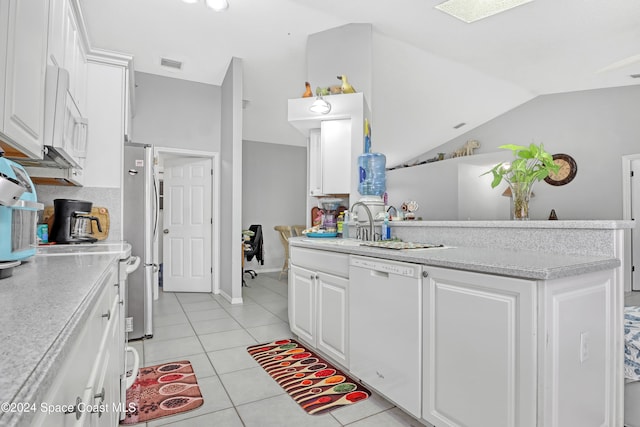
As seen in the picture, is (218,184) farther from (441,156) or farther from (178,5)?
(441,156)

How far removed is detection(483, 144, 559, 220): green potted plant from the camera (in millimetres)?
1892

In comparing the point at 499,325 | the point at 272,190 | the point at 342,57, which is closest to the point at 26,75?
the point at 499,325

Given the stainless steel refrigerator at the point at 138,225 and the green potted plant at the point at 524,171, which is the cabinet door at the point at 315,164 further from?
the green potted plant at the point at 524,171

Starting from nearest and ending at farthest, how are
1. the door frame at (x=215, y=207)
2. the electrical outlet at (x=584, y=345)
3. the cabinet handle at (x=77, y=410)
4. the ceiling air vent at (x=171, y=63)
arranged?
the cabinet handle at (x=77, y=410) → the electrical outlet at (x=584, y=345) → the ceiling air vent at (x=171, y=63) → the door frame at (x=215, y=207)

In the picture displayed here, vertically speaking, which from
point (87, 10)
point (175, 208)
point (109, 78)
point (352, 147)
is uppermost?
point (87, 10)

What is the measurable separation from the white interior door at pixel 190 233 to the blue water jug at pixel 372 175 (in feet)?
9.16

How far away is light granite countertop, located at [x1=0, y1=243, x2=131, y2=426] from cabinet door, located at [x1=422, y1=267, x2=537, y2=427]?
1.30 metres

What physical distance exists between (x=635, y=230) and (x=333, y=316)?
17.7 feet

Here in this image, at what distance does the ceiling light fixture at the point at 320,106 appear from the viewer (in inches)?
123

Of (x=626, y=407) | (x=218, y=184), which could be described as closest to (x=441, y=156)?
(x=218, y=184)

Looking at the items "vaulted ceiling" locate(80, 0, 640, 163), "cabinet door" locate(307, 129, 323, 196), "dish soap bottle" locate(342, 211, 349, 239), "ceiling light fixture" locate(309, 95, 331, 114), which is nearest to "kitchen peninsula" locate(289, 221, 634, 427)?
"dish soap bottle" locate(342, 211, 349, 239)

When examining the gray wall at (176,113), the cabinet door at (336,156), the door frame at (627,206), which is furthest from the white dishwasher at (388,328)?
the door frame at (627,206)

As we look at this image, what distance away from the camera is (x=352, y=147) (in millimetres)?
3156

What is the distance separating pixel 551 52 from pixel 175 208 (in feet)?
17.9
